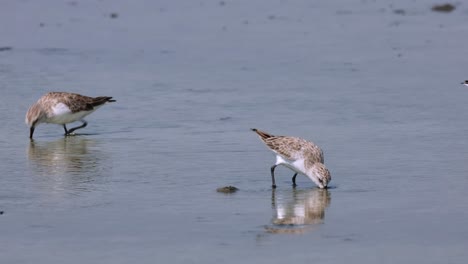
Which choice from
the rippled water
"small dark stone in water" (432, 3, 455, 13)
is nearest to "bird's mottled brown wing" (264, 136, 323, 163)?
the rippled water

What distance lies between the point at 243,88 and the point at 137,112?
2.50 m

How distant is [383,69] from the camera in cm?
2217

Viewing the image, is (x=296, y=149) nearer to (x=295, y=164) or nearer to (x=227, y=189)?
(x=295, y=164)

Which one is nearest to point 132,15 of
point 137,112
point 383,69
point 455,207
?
point 383,69

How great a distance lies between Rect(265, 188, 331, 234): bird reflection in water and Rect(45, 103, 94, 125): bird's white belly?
16.8ft

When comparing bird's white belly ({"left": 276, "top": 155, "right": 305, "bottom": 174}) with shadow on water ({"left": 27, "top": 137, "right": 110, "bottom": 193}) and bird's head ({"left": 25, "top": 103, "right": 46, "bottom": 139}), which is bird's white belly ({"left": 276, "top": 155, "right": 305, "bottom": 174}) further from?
bird's head ({"left": 25, "top": 103, "right": 46, "bottom": 139})

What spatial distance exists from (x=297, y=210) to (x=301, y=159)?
1.19m

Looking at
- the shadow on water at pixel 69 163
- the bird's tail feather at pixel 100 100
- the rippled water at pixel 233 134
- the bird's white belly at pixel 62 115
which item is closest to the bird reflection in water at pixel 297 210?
the rippled water at pixel 233 134

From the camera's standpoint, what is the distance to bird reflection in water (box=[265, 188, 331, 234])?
11656 millimetres

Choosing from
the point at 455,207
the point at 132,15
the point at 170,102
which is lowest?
the point at 455,207

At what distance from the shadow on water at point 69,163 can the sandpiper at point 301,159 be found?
213cm

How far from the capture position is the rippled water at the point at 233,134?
37.0 feet

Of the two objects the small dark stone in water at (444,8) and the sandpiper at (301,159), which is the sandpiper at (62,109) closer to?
the sandpiper at (301,159)

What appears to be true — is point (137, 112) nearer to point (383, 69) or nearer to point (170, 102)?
point (170, 102)
